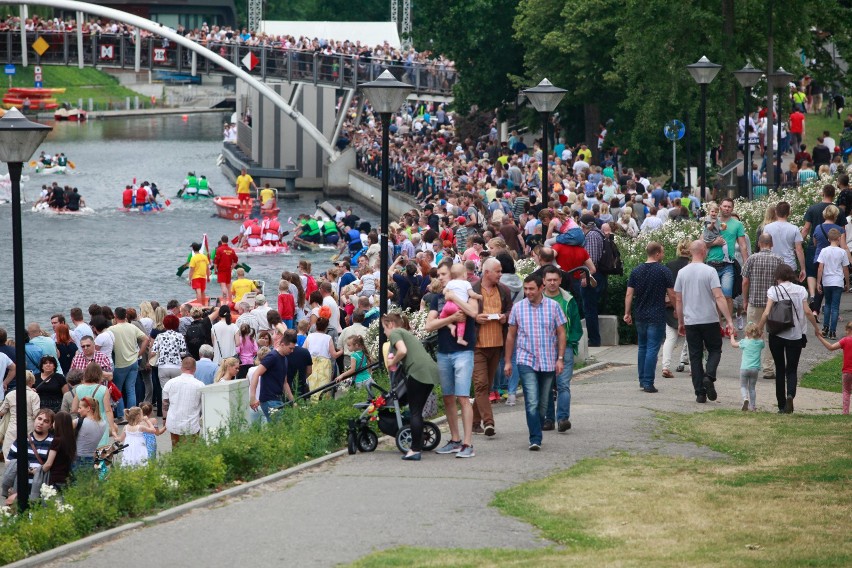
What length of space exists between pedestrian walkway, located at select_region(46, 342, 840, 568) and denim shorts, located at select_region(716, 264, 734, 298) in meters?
3.59

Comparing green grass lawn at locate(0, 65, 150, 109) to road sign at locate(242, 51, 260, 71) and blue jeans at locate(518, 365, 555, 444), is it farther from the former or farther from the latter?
blue jeans at locate(518, 365, 555, 444)

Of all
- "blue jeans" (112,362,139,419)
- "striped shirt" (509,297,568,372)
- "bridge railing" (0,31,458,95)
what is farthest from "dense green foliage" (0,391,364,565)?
"bridge railing" (0,31,458,95)

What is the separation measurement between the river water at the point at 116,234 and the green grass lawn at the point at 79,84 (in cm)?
1834

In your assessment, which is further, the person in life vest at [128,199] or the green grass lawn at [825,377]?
the person in life vest at [128,199]

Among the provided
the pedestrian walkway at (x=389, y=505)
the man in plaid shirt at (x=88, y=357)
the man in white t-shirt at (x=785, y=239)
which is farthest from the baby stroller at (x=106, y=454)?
the man in white t-shirt at (x=785, y=239)

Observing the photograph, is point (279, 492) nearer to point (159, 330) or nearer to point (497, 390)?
point (497, 390)

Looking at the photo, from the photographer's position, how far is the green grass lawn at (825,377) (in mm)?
17250

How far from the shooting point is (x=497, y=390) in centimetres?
1623

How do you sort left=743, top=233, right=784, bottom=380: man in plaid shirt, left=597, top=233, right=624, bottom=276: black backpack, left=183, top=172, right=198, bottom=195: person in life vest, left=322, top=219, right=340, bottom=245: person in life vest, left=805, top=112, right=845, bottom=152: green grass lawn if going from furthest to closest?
1. left=183, top=172, right=198, bottom=195: person in life vest
2. left=322, top=219, right=340, bottom=245: person in life vest
3. left=805, top=112, right=845, bottom=152: green grass lawn
4. left=597, top=233, right=624, bottom=276: black backpack
5. left=743, top=233, right=784, bottom=380: man in plaid shirt

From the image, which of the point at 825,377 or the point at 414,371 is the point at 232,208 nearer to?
the point at 825,377

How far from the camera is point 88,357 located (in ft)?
58.7

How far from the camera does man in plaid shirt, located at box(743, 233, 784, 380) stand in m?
16.3

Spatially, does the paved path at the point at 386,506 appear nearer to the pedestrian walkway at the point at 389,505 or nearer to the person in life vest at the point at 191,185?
the pedestrian walkway at the point at 389,505

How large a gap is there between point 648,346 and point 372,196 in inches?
1617
